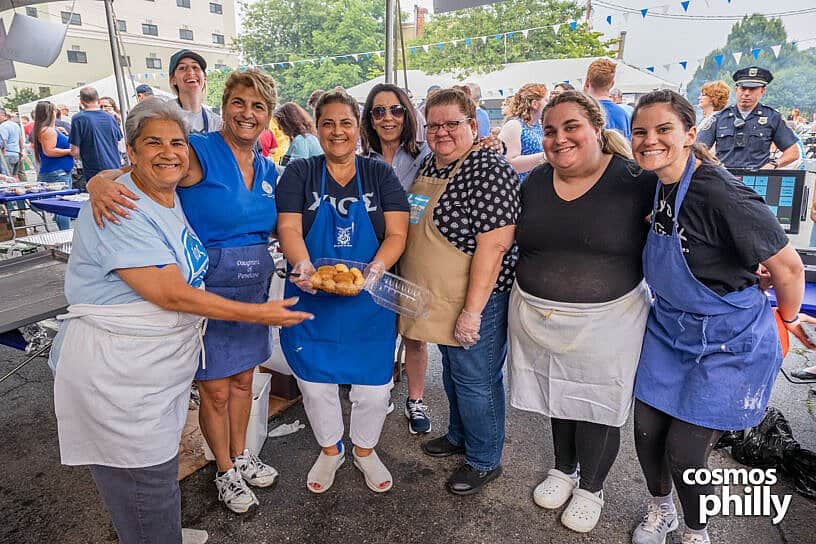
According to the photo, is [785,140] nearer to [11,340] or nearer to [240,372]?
[240,372]

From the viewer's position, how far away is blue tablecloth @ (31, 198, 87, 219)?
16.5 feet

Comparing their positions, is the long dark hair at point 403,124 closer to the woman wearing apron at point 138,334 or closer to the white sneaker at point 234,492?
the woman wearing apron at point 138,334

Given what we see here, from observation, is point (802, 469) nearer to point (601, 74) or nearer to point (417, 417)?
point (417, 417)

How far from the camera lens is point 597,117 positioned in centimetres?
180

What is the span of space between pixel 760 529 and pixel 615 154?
5.69ft

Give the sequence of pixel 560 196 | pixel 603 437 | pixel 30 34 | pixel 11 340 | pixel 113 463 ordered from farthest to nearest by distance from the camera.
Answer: pixel 30 34 < pixel 11 340 < pixel 603 437 < pixel 560 196 < pixel 113 463

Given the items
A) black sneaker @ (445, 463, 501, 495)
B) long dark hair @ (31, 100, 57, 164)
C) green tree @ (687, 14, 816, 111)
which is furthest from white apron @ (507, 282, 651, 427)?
green tree @ (687, 14, 816, 111)

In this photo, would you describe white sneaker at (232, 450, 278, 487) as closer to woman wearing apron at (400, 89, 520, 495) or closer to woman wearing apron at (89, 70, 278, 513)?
woman wearing apron at (89, 70, 278, 513)

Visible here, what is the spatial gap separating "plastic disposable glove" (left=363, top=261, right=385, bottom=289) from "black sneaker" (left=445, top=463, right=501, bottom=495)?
1085mm

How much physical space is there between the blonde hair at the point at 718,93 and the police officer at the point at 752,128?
1.42ft

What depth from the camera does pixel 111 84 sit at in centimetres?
1461

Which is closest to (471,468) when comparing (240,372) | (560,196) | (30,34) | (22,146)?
(240,372)

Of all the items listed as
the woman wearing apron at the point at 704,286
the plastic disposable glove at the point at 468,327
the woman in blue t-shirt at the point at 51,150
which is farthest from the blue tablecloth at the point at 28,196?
the woman wearing apron at the point at 704,286

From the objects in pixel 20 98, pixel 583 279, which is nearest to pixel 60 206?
pixel 583 279
